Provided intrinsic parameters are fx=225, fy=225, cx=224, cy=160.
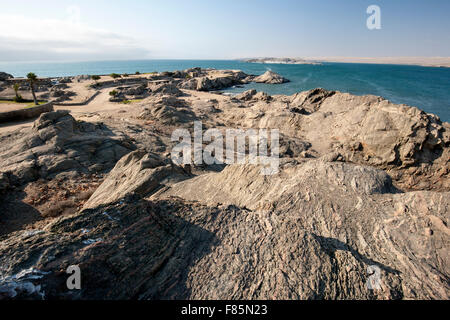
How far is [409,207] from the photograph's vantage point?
9.12m

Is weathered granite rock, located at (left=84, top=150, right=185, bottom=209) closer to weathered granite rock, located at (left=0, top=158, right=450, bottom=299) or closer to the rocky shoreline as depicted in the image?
the rocky shoreline

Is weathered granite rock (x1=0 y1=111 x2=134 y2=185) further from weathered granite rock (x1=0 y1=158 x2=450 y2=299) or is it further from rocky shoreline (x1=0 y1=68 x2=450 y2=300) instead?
weathered granite rock (x1=0 y1=158 x2=450 y2=299)

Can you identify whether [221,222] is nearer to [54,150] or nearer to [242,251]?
[242,251]

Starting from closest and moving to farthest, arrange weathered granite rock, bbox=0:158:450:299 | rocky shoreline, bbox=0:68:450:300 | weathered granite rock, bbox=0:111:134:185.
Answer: weathered granite rock, bbox=0:158:450:299 < rocky shoreline, bbox=0:68:450:300 < weathered granite rock, bbox=0:111:134:185

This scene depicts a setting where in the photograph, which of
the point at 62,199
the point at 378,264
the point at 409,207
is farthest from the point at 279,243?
the point at 62,199

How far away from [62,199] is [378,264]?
16.7 meters

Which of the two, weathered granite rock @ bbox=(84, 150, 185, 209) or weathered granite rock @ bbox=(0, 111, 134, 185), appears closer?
weathered granite rock @ bbox=(84, 150, 185, 209)

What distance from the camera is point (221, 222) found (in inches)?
279

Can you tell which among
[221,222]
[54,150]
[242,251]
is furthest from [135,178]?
[242,251]

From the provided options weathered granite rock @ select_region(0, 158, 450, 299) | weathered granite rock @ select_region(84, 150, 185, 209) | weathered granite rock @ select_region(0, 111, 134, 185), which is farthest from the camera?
weathered granite rock @ select_region(0, 111, 134, 185)

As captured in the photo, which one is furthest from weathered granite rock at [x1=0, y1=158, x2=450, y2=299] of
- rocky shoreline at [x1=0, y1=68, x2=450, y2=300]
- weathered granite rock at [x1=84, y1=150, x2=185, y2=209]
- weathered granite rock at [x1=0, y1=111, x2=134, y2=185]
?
weathered granite rock at [x1=0, y1=111, x2=134, y2=185]

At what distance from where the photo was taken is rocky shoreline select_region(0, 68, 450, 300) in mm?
4965

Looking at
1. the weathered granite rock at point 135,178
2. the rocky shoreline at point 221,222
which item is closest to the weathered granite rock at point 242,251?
the rocky shoreline at point 221,222

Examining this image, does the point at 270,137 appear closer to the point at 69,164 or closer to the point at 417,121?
the point at 417,121
